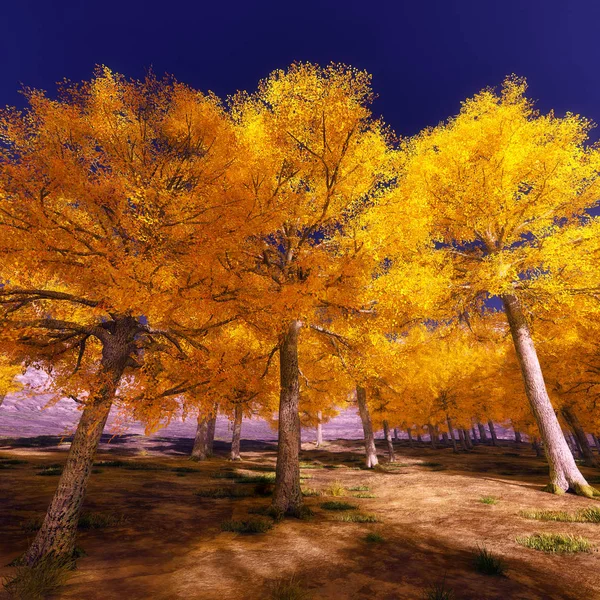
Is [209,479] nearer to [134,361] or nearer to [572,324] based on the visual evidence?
[134,361]

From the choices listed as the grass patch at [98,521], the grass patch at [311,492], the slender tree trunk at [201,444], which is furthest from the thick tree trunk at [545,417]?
the slender tree trunk at [201,444]

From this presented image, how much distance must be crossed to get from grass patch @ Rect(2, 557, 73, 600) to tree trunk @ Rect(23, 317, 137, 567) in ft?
1.51

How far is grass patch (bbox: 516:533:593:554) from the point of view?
18.0ft

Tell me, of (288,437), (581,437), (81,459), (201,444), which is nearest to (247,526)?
(288,437)

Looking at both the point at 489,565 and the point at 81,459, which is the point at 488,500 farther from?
the point at 81,459

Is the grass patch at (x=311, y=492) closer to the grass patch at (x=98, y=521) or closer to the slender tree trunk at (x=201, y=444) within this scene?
the grass patch at (x=98, y=521)

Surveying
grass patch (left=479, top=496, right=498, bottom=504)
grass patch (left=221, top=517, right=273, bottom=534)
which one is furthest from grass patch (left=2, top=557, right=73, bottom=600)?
grass patch (left=479, top=496, right=498, bottom=504)

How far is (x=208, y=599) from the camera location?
400cm

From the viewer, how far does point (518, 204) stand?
38.5 ft

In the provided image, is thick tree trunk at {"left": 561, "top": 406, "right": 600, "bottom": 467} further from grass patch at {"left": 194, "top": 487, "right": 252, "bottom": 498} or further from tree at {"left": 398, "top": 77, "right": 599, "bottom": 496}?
grass patch at {"left": 194, "top": 487, "right": 252, "bottom": 498}

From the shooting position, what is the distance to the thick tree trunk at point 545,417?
10188 mm

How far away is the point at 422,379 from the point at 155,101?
25096 millimetres

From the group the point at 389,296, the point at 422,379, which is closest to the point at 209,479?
the point at 389,296

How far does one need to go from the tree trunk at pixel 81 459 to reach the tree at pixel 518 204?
949 cm
